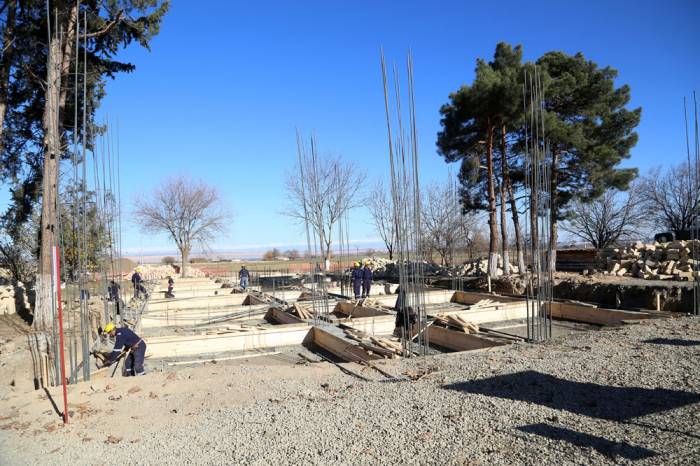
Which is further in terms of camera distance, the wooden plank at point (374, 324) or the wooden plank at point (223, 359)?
the wooden plank at point (374, 324)

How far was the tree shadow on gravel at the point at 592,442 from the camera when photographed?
3234 mm

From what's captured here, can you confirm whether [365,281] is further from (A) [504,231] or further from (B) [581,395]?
(B) [581,395]

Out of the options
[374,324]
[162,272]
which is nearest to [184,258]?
[162,272]

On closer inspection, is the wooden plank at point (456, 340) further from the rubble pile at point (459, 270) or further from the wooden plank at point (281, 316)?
the rubble pile at point (459, 270)

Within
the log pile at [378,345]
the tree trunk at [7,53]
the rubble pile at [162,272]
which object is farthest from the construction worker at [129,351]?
the rubble pile at [162,272]

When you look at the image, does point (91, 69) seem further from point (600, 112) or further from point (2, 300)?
point (600, 112)

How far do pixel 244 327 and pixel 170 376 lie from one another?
4.12 meters

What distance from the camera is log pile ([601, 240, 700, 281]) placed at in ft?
46.2

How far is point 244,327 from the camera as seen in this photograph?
10.3 meters

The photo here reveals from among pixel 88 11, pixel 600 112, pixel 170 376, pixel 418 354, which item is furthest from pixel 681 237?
pixel 88 11

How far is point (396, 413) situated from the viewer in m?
4.39

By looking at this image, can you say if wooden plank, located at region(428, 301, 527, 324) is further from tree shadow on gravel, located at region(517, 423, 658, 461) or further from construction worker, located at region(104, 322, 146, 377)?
tree shadow on gravel, located at region(517, 423, 658, 461)

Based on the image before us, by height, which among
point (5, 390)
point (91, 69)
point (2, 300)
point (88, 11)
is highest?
point (88, 11)

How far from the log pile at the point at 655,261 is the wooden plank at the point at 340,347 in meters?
10.8
